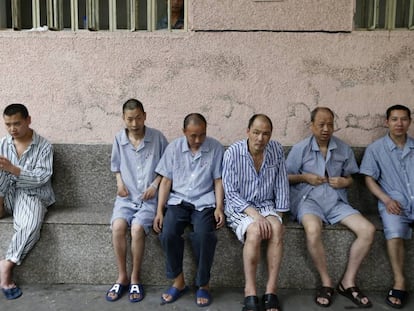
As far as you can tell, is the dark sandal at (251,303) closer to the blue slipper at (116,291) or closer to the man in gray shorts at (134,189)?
the man in gray shorts at (134,189)

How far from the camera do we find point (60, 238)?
3.55 meters

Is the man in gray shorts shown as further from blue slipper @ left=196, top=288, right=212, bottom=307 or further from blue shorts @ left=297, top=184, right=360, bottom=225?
blue shorts @ left=297, top=184, right=360, bottom=225

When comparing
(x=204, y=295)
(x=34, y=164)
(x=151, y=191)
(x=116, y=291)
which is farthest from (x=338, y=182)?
(x=34, y=164)

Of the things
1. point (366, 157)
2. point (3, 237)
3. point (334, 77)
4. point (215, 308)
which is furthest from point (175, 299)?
point (334, 77)

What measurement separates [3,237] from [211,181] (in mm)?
1698

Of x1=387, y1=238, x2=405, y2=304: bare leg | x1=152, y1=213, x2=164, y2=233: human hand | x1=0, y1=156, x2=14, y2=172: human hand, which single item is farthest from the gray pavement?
x1=0, y1=156, x2=14, y2=172: human hand

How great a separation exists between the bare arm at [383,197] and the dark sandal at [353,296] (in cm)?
67

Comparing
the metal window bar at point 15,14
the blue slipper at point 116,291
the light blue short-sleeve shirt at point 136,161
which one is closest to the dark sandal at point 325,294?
the blue slipper at point 116,291

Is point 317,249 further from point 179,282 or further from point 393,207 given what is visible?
point 179,282

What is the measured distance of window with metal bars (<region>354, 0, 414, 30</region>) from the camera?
4.20m

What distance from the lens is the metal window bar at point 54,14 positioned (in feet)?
14.0

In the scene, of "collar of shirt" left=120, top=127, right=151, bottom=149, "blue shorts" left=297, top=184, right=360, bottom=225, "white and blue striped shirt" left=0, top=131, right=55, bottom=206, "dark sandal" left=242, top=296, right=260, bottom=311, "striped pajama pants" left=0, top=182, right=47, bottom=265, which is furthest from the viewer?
"collar of shirt" left=120, top=127, right=151, bottom=149

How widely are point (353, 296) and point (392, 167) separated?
113 cm

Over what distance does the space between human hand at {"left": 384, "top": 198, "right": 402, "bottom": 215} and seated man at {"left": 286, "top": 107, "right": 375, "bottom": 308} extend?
24 cm
